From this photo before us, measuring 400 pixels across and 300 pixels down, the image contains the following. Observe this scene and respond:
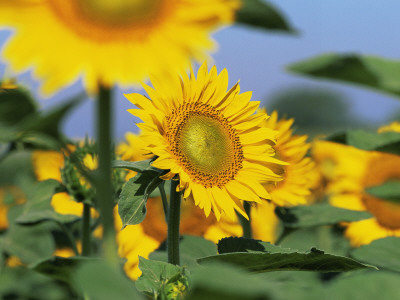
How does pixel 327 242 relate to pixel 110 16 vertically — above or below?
above

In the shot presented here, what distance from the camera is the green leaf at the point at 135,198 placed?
0.79m

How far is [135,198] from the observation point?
0.80m

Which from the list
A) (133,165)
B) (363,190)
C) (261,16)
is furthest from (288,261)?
(363,190)

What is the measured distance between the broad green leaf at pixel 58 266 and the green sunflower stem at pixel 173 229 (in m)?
0.20

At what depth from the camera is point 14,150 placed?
135 centimetres

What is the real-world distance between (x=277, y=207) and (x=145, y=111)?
564 mm

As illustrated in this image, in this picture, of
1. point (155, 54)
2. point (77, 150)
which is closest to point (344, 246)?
point (77, 150)

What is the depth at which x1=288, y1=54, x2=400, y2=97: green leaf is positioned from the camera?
566mm

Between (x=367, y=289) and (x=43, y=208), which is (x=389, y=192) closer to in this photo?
(x=367, y=289)

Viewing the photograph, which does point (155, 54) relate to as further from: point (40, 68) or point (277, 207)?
point (277, 207)

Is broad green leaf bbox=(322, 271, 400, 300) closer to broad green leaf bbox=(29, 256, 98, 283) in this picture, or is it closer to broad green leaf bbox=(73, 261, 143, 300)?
broad green leaf bbox=(73, 261, 143, 300)

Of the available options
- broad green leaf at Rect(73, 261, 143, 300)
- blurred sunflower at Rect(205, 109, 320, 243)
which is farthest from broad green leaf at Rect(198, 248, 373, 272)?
blurred sunflower at Rect(205, 109, 320, 243)

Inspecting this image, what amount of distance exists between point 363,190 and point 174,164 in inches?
40.3

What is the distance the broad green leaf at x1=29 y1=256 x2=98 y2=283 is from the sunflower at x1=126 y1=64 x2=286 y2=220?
0.77 ft
